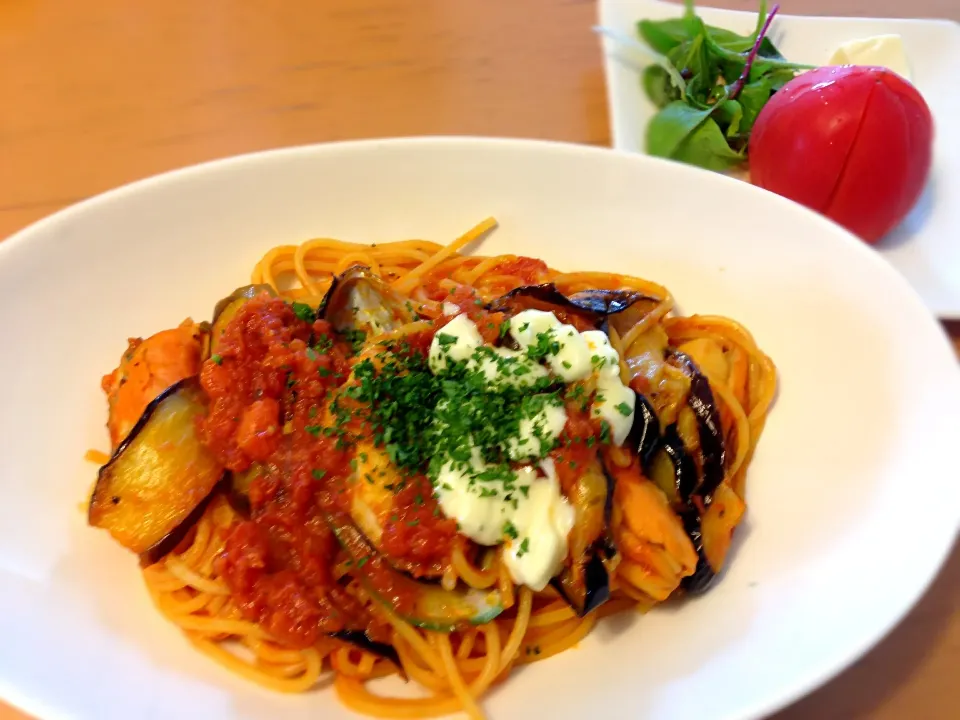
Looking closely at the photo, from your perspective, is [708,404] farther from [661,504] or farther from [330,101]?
[330,101]

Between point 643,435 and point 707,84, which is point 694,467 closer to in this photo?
point 643,435

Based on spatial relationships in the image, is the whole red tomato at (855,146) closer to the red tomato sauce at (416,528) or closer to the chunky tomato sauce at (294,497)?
the chunky tomato sauce at (294,497)

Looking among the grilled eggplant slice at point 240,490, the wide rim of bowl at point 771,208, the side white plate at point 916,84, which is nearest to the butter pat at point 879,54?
the side white plate at point 916,84

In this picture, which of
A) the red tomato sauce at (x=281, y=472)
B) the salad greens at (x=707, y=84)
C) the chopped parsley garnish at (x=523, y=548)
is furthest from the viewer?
the salad greens at (x=707, y=84)

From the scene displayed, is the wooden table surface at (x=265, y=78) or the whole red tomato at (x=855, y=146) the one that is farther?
the wooden table surface at (x=265, y=78)

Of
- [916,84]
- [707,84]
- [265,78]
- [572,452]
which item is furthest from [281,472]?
[916,84]

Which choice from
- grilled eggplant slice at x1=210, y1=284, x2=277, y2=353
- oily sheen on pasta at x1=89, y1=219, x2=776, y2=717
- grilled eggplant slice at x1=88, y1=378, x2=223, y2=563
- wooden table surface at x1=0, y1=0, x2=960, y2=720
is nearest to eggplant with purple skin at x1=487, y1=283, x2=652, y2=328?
oily sheen on pasta at x1=89, y1=219, x2=776, y2=717
